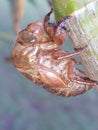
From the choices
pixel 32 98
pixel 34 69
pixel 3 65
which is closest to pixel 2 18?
pixel 3 65

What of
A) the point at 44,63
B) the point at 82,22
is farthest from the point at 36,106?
the point at 82,22

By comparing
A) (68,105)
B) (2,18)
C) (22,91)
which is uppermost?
(2,18)

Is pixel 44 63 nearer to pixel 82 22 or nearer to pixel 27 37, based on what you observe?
pixel 27 37

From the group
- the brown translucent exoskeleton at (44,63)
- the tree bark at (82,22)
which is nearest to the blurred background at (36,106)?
the brown translucent exoskeleton at (44,63)

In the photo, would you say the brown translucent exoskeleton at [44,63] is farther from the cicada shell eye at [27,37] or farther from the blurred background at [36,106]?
the blurred background at [36,106]

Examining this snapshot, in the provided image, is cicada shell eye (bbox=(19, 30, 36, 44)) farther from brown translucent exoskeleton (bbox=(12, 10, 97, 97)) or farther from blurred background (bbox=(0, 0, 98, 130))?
blurred background (bbox=(0, 0, 98, 130))

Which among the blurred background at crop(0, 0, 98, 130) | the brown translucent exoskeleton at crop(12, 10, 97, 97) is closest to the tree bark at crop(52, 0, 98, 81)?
the brown translucent exoskeleton at crop(12, 10, 97, 97)

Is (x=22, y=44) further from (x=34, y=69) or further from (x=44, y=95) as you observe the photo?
(x=44, y=95)
